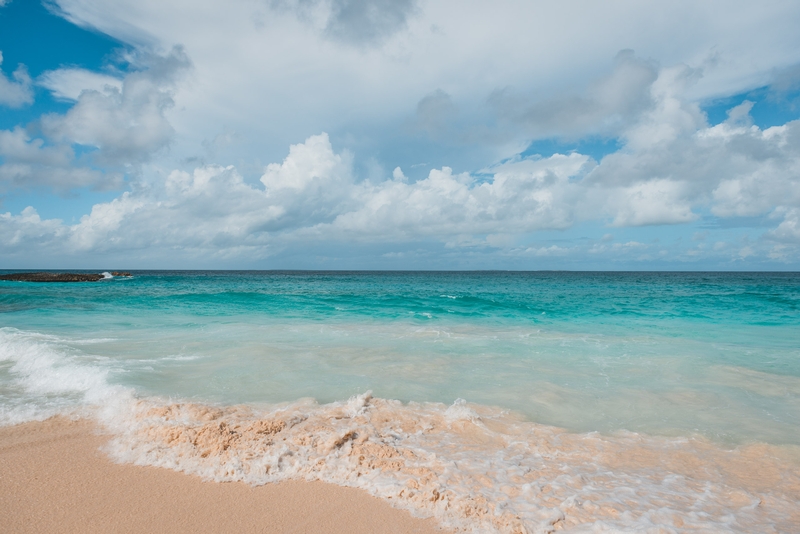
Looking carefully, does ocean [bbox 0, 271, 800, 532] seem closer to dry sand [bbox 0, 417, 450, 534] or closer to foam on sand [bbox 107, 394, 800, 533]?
foam on sand [bbox 107, 394, 800, 533]

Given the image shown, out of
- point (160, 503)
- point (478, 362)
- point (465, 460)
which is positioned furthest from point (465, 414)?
point (478, 362)

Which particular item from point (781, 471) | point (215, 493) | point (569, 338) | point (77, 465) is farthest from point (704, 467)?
point (569, 338)

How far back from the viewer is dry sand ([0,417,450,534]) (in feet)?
11.7

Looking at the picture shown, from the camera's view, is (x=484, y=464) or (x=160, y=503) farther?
(x=484, y=464)

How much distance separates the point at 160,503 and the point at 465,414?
392 centimetres

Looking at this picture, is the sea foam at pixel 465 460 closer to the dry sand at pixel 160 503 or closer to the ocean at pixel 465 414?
the ocean at pixel 465 414

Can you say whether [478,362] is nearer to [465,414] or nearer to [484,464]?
[465,414]

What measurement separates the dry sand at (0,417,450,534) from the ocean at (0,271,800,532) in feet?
0.68

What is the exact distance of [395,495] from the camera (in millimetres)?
4020

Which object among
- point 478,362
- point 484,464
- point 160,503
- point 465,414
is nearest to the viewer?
point 160,503

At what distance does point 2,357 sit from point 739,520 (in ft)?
44.2

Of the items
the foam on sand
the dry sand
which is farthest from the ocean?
the dry sand

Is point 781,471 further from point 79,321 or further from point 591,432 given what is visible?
point 79,321

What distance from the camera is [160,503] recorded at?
387 cm
